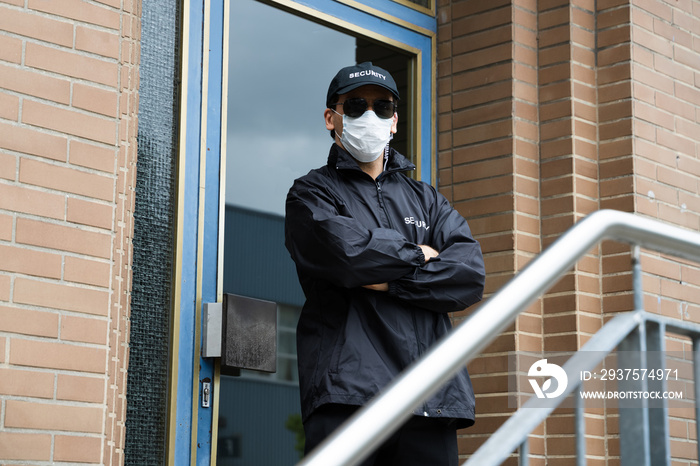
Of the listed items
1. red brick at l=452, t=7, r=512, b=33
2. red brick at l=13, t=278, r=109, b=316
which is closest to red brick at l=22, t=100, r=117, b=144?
red brick at l=13, t=278, r=109, b=316

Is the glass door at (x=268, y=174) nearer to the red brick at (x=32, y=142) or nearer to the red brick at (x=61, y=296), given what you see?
the red brick at (x=61, y=296)

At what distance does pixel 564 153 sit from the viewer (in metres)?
4.57

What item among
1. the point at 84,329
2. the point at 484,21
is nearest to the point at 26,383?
the point at 84,329

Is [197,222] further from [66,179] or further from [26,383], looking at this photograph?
[26,383]

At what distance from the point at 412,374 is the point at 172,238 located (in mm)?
2401

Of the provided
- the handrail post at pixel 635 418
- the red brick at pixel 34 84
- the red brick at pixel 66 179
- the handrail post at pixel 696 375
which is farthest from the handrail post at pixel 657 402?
the red brick at pixel 34 84

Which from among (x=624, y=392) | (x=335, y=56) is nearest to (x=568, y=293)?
(x=335, y=56)

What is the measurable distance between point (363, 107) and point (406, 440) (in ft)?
3.72

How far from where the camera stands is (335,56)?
15.1ft

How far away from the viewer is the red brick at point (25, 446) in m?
2.71

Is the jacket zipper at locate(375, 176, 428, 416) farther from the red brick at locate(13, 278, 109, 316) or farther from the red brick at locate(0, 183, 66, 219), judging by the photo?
the red brick at locate(0, 183, 66, 219)

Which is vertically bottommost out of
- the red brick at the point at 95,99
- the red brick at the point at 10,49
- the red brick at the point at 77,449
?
the red brick at the point at 77,449

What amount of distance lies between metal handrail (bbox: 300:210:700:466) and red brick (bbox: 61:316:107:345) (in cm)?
156

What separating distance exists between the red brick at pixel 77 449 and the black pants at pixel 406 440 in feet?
2.04
